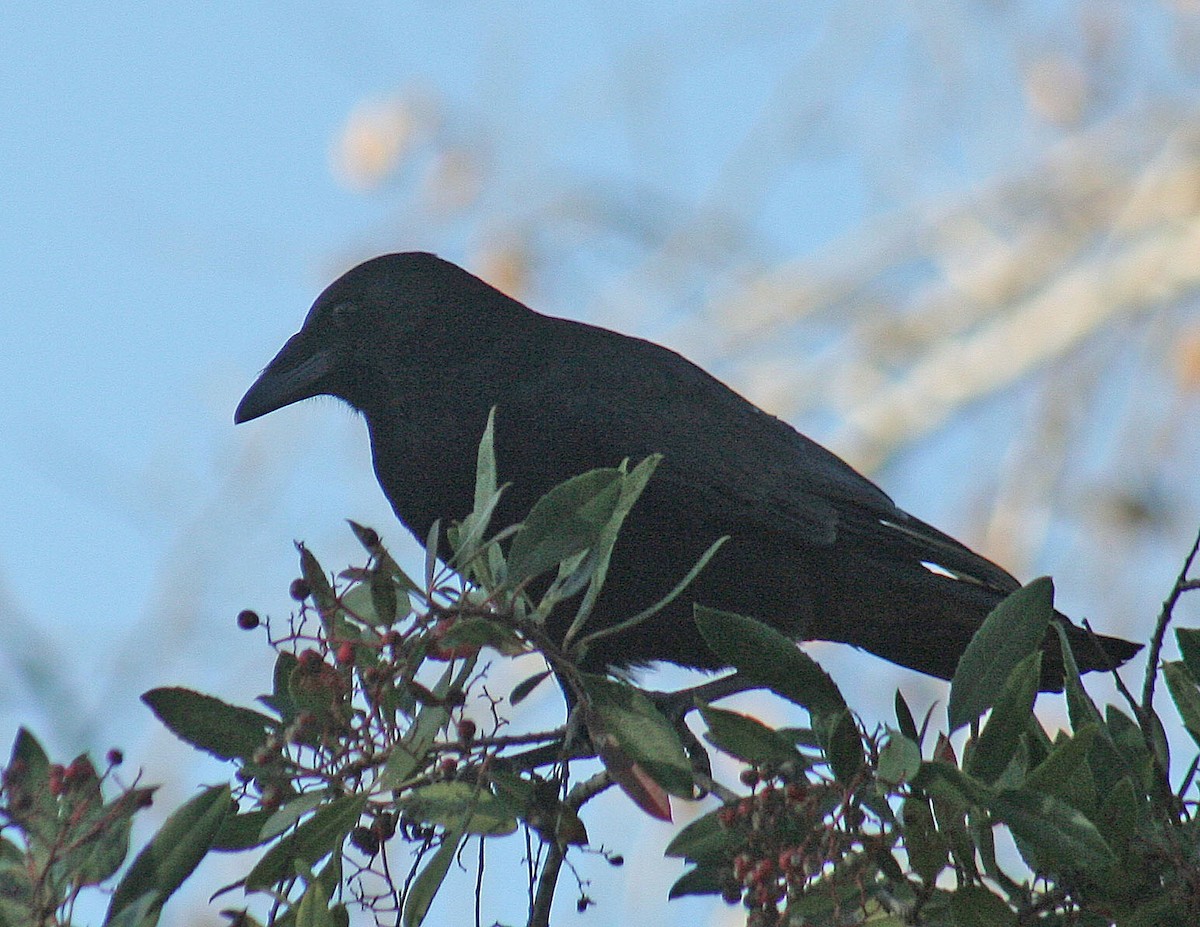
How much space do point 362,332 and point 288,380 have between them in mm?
243

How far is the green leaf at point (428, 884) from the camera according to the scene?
2295 mm

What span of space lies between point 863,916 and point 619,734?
1.36 feet

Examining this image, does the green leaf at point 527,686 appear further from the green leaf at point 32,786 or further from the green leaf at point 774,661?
the green leaf at point 32,786

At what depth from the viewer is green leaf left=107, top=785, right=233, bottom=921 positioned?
2.12 metres

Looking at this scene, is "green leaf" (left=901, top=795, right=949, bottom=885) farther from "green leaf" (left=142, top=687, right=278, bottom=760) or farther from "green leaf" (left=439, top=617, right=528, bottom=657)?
"green leaf" (left=142, top=687, right=278, bottom=760)

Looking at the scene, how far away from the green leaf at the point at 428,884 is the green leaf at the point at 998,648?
2.32 feet

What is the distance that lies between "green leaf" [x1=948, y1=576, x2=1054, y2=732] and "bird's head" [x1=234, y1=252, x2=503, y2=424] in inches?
97.6

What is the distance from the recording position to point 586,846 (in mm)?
2656

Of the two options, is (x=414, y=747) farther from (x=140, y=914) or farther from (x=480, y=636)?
(x=140, y=914)

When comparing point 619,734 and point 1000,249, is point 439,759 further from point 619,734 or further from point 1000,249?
point 1000,249

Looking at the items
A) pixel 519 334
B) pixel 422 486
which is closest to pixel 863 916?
pixel 422 486

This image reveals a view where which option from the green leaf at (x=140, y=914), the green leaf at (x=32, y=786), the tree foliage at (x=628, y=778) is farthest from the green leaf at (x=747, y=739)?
the green leaf at (x=32, y=786)

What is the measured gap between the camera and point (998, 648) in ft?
7.60

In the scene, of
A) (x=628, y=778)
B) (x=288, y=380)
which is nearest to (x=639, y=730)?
(x=628, y=778)
